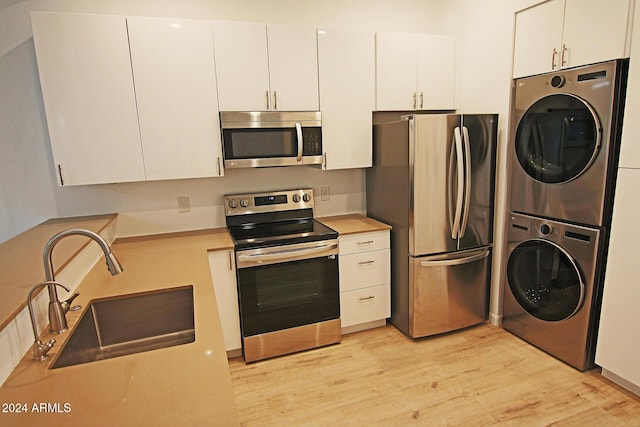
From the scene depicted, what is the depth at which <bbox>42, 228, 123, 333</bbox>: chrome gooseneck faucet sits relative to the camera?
3.83ft

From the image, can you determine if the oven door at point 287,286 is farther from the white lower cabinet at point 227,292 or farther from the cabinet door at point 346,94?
the cabinet door at point 346,94

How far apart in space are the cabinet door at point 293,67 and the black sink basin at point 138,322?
4.90 ft

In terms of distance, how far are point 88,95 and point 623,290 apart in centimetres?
327

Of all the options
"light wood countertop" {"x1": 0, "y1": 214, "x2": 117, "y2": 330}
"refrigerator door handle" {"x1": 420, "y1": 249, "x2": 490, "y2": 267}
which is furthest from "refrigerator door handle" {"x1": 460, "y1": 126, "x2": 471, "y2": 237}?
"light wood countertop" {"x1": 0, "y1": 214, "x2": 117, "y2": 330}

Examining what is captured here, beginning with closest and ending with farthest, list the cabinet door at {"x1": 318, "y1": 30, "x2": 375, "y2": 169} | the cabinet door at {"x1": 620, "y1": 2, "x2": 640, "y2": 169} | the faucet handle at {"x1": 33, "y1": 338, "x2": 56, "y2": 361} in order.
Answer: the faucet handle at {"x1": 33, "y1": 338, "x2": 56, "y2": 361} < the cabinet door at {"x1": 620, "y1": 2, "x2": 640, "y2": 169} < the cabinet door at {"x1": 318, "y1": 30, "x2": 375, "y2": 169}

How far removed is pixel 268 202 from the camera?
297 cm

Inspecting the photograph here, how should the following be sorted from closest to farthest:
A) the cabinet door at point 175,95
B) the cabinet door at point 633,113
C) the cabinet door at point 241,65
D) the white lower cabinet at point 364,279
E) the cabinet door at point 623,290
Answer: the cabinet door at point 633,113, the cabinet door at point 623,290, the cabinet door at point 175,95, the cabinet door at point 241,65, the white lower cabinet at point 364,279

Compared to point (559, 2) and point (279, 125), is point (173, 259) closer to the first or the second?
point (279, 125)

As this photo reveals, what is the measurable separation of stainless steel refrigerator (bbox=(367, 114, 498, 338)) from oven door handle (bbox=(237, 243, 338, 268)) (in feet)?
1.97

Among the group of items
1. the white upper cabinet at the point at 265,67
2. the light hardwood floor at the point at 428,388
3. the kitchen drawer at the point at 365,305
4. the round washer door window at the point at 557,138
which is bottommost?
the light hardwood floor at the point at 428,388

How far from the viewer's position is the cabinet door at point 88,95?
2148mm

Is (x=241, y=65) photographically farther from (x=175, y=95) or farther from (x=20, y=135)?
(x=20, y=135)

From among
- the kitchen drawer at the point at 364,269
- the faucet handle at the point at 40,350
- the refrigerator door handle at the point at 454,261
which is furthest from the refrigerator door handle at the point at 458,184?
the faucet handle at the point at 40,350

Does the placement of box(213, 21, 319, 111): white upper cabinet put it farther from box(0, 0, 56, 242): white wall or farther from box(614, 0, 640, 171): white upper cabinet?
box(614, 0, 640, 171): white upper cabinet
